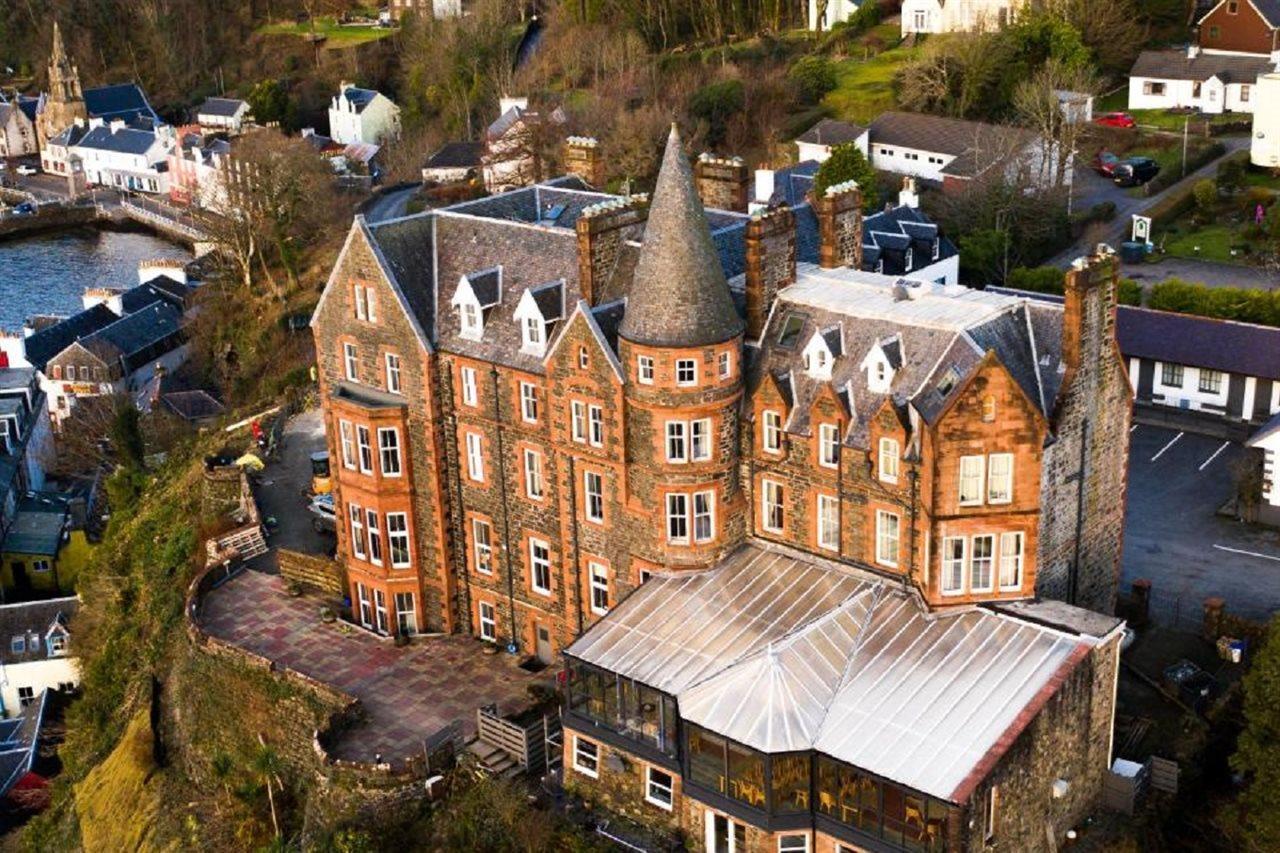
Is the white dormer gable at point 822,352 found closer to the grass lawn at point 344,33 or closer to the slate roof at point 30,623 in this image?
the slate roof at point 30,623

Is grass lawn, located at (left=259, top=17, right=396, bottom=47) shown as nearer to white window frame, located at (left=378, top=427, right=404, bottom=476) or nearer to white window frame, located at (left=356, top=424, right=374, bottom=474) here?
white window frame, located at (left=356, top=424, right=374, bottom=474)

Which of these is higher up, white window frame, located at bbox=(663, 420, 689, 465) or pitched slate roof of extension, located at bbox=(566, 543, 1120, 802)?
white window frame, located at bbox=(663, 420, 689, 465)

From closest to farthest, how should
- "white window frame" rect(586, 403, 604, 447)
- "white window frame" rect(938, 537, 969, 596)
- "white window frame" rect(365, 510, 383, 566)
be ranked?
"white window frame" rect(938, 537, 969, 596)
"white window frame" rect(586, 403, 604, 447)
"white window frame" rect(365, 510, 383, 566)

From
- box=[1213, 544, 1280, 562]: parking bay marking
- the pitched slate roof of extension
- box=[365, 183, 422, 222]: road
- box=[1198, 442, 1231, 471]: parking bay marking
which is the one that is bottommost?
box=[1213, 544, 1280, 562]: parking bay marking

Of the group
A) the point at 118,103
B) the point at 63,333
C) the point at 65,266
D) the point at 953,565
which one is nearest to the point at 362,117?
the point at 65,266

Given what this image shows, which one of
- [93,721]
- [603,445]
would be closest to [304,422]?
[93,721]

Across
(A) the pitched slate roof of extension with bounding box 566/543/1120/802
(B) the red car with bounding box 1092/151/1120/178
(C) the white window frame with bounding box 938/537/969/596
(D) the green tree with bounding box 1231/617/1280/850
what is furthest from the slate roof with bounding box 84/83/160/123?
(D) the green tree with bounding box 1231/617/1280/850

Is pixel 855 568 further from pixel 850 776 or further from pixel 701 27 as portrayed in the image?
pixel 701 27

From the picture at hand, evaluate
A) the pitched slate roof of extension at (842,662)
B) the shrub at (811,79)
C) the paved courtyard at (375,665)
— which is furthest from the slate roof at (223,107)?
the pitched slate roof of extension at (842,662)
